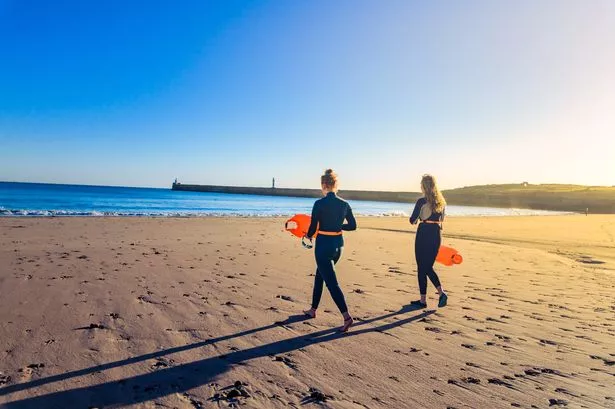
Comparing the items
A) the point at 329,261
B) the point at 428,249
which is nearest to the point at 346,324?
the point at 329,261

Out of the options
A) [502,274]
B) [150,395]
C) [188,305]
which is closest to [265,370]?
[150,395]

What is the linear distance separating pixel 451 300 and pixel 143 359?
528 centimetres

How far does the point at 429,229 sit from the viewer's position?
6.82 metres

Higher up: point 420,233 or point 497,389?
point 420,233

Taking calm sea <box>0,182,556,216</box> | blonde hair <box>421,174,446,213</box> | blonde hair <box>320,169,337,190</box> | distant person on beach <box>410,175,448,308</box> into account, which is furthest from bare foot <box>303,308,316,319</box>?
calm sea <box>0,182,556,216</box>

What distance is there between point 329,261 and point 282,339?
3.96 ft

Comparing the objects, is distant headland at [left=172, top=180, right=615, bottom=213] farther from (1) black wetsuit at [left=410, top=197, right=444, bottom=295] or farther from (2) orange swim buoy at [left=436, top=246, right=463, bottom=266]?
(1) black wetsuit at [left=410, top=197, right=444, bottom=295]

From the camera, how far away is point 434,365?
170 inches

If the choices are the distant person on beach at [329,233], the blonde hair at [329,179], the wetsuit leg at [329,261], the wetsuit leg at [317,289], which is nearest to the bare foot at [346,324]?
the distant person on beach at [329,233]

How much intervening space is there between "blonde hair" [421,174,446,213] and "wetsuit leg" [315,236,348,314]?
80.3 inches

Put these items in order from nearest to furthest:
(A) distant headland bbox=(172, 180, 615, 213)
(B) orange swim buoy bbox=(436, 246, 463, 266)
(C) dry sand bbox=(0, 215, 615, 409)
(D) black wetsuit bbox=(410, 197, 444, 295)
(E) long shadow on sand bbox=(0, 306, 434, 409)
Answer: (E) long shadow on sand bbox=(0, 306, 434, 409), (C) dry sand bbox=(0, 215, 615, 409), (D) black wetsuit bbox=(410, 197, 444, 295), (B) orange swim buoy bbox=(436, 246, 463, 266), (A) distant headland bbox=(172, 180, 615, 213)

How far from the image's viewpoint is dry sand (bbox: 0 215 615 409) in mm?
3604

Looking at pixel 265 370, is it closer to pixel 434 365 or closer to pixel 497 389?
pixel 434 365

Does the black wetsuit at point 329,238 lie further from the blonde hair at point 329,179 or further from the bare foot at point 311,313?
the bare foot at point 311,313
